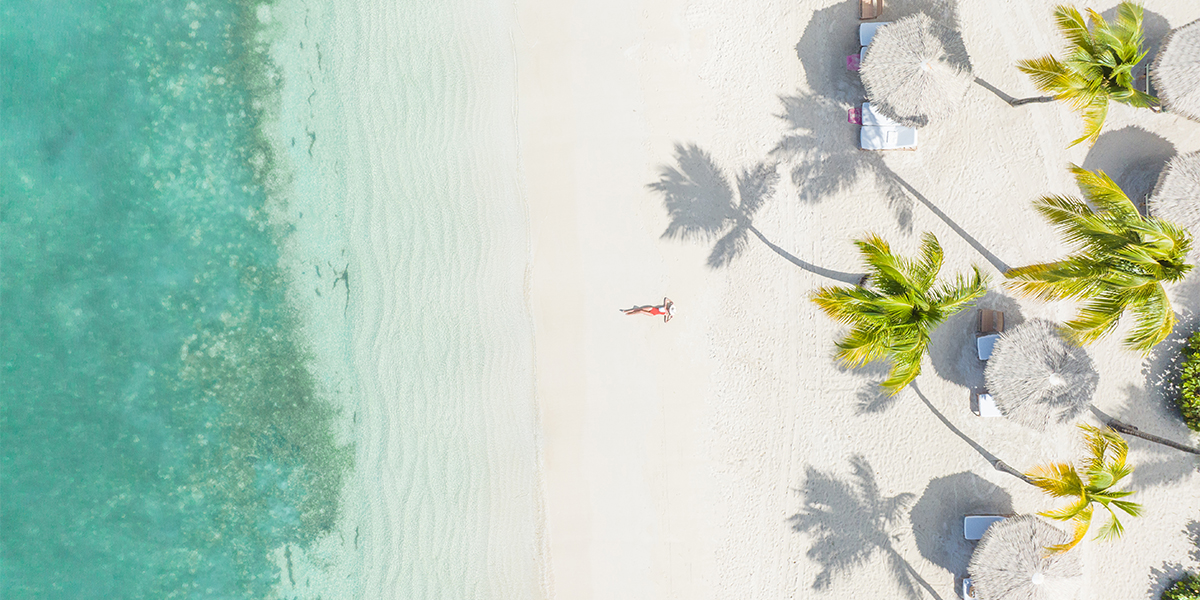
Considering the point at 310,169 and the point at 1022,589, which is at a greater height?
the point at 310,169

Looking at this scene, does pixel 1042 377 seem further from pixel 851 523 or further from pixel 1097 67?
pixel 1097 67

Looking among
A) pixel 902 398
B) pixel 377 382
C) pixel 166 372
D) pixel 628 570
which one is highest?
pixel 166 372

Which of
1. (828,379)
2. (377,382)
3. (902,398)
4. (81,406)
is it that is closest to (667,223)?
(828,379)

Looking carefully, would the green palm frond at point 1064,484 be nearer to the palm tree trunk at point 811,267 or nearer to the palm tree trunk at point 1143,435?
the palm tree trunk at point 1143,435

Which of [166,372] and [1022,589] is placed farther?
[166,372]

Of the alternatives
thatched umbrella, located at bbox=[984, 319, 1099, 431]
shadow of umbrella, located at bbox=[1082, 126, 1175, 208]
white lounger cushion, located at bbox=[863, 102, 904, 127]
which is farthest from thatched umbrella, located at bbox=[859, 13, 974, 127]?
thatched umbrella, located at bbox=[984, 319, 1099, 431]

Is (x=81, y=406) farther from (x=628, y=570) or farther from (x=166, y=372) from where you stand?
(x=628, y=570)

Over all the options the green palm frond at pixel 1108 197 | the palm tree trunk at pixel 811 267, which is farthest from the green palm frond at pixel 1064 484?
the palm tree trunk at pixel 811 267
